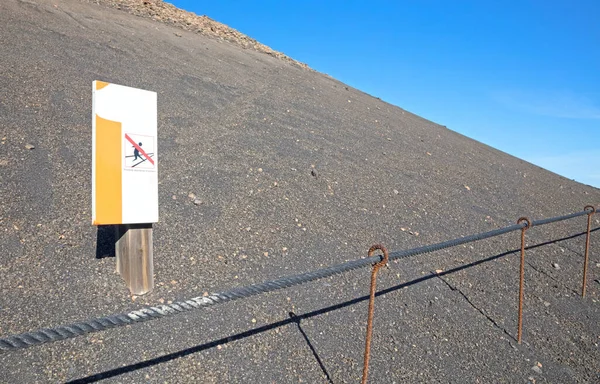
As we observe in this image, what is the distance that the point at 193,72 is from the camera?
10133 mm

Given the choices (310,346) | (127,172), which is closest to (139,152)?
(127,172)

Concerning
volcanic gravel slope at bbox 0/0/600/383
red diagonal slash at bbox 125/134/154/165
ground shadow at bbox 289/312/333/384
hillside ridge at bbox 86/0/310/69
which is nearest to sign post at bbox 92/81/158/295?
red diagonal slash at bbox 125/134/154/165

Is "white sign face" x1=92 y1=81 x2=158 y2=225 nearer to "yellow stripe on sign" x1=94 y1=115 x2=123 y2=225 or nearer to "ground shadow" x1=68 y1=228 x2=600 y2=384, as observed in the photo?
"yellow stripe on sign" x1=94 y1=115 x2=123 y2=225

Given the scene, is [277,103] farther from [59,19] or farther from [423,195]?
[59,19]

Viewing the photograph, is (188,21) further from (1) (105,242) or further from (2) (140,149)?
(2) (140,149)

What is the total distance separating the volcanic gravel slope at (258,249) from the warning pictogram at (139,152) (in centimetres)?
95

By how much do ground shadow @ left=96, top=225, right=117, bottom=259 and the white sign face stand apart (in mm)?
593

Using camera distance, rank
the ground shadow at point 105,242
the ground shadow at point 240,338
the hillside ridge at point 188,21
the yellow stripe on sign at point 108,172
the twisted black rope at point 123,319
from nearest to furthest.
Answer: the twisted black rope at point 123,319
the ground shadow at point 240,338
the yellow stripe on sign at point 108,172
the ground shadow at point 105,242
the hillside ridge at point 188,21

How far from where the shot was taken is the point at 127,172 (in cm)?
302

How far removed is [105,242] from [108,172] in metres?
1.01

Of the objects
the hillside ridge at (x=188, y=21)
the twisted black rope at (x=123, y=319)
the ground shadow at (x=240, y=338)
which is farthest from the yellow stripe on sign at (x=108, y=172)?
the hillside ridge at (x=188, y=21)

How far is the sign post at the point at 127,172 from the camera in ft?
9.54

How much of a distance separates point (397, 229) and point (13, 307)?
4.27m

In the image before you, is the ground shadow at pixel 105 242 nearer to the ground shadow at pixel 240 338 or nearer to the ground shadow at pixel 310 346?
the ground shadow at pixel 240 338
